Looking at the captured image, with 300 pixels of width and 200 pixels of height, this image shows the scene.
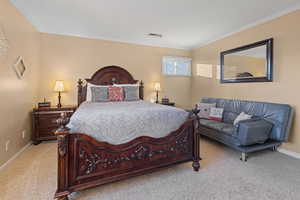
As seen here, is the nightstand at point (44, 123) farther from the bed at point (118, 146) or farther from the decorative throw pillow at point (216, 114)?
the decorative throw pillow at point (216, 114)

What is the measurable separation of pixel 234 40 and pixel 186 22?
1424mm

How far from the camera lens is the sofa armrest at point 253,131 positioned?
236 centimetres

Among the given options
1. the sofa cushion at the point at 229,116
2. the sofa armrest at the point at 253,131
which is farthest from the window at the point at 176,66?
the sofa armrest at the point at 253,131

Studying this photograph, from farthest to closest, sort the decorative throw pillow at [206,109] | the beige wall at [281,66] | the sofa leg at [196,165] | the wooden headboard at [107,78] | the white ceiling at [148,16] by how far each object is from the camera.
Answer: the wooden headboard at [107,78], the decorative throw pillow at [206,109], the beige wall at [281,66], the white ceiling at [148,16], the sofa leg at [196,165]

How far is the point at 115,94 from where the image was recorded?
3.56m

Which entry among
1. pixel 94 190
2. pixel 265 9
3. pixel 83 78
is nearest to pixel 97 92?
pixel 83 78

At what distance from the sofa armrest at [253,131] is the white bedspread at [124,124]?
1.16 meters

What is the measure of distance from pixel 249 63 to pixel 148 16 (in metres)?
2.50

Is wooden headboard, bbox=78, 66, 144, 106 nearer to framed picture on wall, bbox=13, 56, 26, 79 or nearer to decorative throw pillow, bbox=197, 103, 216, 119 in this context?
framed picture on wall, bbox=13, 56, 26, 79

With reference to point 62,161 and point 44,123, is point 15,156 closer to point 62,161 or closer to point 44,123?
point 44,123

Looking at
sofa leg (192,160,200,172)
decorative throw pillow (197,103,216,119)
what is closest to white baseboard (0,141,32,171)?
sofa leg (192,160,200,172)

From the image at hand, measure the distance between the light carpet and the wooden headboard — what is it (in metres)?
1.78

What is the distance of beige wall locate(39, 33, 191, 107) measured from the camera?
142 inches

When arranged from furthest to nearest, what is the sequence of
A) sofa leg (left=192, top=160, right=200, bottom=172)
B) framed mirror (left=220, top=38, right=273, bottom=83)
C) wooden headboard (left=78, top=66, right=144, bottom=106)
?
wooden headboard (left=78, top=66, right=144, bottom=106) < framed mirror (left=220, top=38, right=273, bottom=83) < sofa leg (left=192, top=160, right=200, bottom=172)
